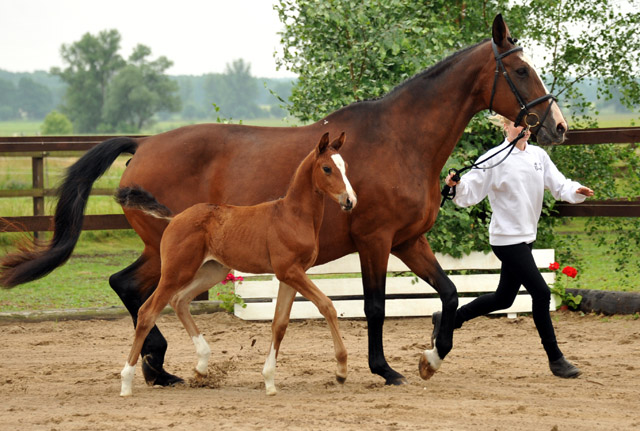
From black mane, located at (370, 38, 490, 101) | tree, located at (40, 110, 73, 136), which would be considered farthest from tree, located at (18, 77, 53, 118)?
black mane, located at (370, 38, 490, 101)

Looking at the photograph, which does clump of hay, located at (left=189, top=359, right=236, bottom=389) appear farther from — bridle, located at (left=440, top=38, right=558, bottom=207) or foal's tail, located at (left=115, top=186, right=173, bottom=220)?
bridle, located at (left=440, top=38, right=558, bottom=207)

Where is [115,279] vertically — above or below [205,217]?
below

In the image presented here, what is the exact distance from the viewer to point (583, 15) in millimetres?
9844

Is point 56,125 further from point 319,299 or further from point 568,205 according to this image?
point 319,299

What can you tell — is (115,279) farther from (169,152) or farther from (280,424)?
(280,424)

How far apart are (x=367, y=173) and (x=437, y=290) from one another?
3.17ft

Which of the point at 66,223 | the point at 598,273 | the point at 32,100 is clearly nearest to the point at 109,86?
the point at 32,100

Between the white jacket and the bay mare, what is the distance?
280mm

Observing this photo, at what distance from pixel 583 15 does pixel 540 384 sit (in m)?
6.22

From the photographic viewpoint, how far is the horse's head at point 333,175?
4.50 meters

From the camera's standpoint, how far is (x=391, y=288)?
791cm

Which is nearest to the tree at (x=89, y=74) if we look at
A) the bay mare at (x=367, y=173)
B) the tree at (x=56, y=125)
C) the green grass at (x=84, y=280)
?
the tree at (x=56, y=125)

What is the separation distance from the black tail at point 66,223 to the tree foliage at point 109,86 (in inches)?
2862

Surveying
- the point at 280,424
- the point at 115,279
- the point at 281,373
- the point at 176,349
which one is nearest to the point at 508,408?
the point at 280,424
